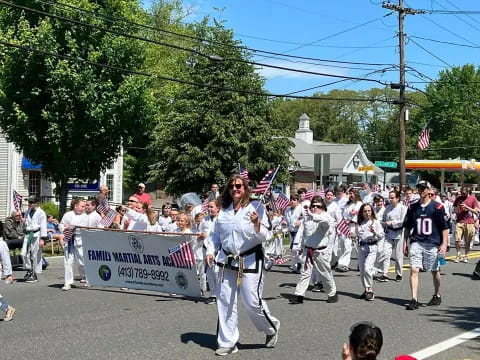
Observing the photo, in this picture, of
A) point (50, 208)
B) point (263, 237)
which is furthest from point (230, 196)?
point (50, 208)

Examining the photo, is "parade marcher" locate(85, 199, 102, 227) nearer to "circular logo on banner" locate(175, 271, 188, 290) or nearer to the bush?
"circular logo on banner" locate(175, 271, 188, 290)

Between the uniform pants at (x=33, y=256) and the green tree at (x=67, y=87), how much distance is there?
6066 millimetres

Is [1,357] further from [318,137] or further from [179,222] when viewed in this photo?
[318,137]

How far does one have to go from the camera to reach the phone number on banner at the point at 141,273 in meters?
11.6

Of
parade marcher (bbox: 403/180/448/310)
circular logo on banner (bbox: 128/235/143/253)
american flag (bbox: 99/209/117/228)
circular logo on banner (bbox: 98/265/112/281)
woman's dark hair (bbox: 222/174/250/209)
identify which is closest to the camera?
woman's dark hair (bbox: 222/174/250/209)

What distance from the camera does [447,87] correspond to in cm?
7056

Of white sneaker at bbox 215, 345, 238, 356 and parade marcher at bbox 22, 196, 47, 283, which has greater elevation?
parade marcher at bbox 22, 196, 47, 283

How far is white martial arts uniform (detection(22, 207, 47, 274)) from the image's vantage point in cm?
1390

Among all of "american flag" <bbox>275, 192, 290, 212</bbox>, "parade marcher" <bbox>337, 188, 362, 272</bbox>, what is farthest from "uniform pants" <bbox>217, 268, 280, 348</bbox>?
"american flag" <bbox>275, 192, 290, 212</bbox>

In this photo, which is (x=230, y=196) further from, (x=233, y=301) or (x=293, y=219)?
(x=293, y=219)

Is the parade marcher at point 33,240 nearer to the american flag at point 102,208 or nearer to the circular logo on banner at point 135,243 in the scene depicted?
the american flag at point 102,208

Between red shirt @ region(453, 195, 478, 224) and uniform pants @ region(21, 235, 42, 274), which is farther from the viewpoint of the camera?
red shirt @ region(453, 195, 478, 224)

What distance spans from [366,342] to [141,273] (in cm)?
859

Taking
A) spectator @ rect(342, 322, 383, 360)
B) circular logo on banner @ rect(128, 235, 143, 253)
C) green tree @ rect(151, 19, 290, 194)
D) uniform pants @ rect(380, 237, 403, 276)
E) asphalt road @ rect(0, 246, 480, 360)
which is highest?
green tree @ rect(151, 19, 290, 194)
